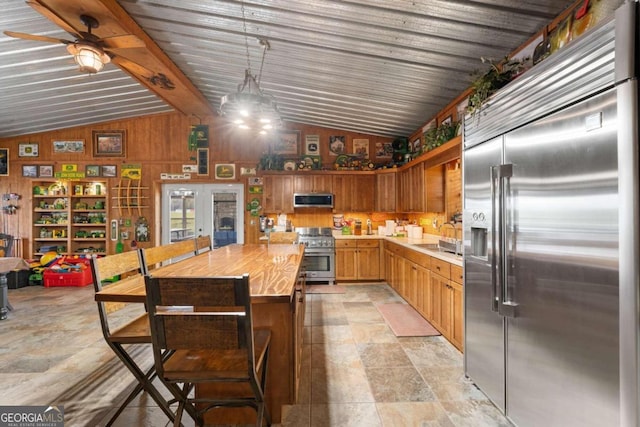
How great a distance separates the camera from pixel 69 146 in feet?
20.2

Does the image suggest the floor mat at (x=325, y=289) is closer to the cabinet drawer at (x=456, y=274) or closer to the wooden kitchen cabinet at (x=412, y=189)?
the wooden kitchen cabinet at (x=412, y=189)

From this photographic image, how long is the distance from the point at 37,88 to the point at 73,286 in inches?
137

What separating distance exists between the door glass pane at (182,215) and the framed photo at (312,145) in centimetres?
269

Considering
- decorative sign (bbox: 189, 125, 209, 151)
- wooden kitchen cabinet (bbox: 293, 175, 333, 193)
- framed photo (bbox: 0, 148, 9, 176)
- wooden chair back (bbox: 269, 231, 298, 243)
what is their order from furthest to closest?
decorative sign (bbox: 189, 125, 209, 151), framed photo (bbox: 0, 148, 9, 176), wooden kitchen cabinet (bbox: 293, 175, 333, 193), wooden chair back (bbox: 269, 231, 298, 243)

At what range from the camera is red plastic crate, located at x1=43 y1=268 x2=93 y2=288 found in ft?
18.1

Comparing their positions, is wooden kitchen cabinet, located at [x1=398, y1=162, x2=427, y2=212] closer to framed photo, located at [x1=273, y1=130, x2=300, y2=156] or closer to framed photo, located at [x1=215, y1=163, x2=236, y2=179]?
framed photo, located at [x1=273, y1=130, x2=300, y2=156]

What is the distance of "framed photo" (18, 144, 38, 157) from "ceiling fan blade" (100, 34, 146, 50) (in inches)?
196

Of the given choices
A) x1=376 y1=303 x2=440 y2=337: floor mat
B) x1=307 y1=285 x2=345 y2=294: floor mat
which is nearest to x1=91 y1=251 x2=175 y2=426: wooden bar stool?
x1=376 y1=303 x2=440 y2=337: floor mat

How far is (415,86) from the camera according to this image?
12.3 feet

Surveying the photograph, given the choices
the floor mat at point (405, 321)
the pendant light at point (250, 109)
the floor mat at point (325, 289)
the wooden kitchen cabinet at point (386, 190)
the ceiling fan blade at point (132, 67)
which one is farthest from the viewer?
the wooden kitchen cabinet at point (386, 190)

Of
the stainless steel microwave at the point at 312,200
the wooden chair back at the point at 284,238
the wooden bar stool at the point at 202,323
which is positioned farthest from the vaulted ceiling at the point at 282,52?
the wooden bar stool at the point at 202,323

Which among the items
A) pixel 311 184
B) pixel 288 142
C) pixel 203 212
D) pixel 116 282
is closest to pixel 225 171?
pixel 203 212

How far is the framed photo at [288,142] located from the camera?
247 inches

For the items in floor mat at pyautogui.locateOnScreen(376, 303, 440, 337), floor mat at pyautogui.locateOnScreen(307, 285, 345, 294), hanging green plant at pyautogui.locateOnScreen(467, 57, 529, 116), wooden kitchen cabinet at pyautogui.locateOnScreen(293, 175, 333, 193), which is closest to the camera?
hanging green plant at pyautogui.locateOnScreen(467, 57, 529, 116)
